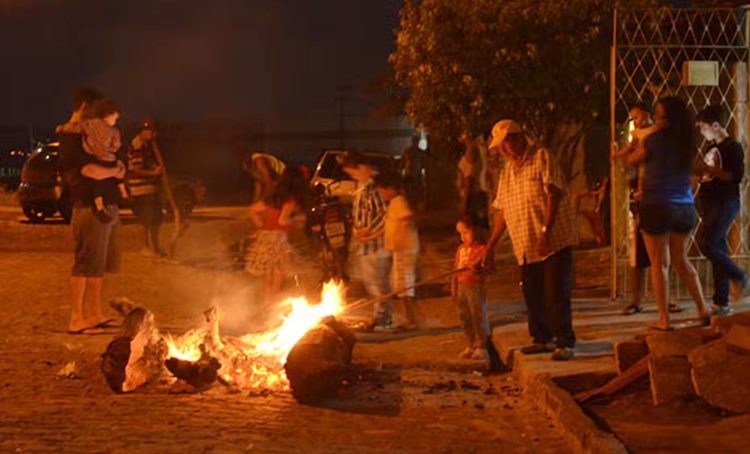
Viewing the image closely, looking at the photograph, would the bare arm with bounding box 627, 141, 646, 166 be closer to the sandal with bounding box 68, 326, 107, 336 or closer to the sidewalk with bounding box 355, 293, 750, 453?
the sidewalk with bounding box 355, 293, 750, 453

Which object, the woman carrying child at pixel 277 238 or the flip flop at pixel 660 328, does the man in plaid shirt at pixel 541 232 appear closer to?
the flip flop at pixel 660 328

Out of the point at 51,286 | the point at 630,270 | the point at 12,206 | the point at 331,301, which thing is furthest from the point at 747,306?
the point at 12,206

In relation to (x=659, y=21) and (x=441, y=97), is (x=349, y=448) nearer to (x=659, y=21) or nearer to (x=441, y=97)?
(x=659, y=21)

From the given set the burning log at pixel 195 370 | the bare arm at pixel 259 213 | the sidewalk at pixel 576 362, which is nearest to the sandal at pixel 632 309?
the sidewalk at pixel 576 362

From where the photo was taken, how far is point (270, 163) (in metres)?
11.3

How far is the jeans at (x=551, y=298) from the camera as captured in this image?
8242 millimetres

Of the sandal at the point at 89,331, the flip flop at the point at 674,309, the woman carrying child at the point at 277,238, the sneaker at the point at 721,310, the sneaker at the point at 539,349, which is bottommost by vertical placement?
the sandal at the point at 89,331

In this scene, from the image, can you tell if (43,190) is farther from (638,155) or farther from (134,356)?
(638,155)

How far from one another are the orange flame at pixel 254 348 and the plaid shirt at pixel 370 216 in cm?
103

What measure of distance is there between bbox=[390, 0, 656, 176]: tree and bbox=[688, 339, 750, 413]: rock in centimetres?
891

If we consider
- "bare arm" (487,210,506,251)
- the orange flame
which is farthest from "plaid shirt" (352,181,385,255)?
"bare arm" (487,210,506,251)

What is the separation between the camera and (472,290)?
29.1 feet

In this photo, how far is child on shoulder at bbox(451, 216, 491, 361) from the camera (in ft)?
29.0

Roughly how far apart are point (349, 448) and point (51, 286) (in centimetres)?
753
